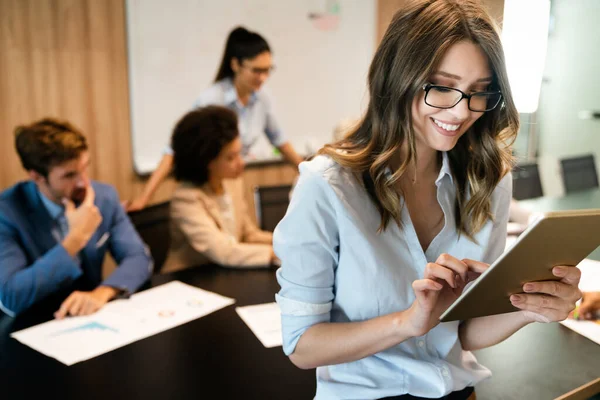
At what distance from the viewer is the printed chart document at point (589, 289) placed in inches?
57.7

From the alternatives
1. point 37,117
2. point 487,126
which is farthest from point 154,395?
point 37,117

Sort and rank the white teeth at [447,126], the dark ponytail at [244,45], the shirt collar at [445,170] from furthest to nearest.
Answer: the dark ponytail at [244,45]
the shirt collar at [445,170]
the white teeth at [447,126]

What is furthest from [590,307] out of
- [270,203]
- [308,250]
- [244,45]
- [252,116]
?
[252,116]

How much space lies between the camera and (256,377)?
1.25m

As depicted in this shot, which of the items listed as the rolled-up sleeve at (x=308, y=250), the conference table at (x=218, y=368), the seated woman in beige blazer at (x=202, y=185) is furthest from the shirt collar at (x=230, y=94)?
the rolled-up sleeve at (x=308, y=250)

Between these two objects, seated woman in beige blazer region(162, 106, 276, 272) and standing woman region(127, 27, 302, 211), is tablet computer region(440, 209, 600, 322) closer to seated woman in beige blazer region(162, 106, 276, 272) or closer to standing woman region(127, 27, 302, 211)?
seated woman in beige blazer region(162, 106, 276, 272)

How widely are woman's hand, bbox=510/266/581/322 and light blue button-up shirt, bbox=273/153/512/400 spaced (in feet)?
0.58

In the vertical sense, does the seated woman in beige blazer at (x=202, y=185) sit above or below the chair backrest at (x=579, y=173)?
above

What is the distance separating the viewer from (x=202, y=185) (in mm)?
2328

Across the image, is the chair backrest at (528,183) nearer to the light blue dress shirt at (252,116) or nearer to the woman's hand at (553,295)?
the light blue dress shirt at (252,116)

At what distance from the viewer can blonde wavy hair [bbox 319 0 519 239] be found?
3.12 ft

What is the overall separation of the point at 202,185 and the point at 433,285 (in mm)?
1596

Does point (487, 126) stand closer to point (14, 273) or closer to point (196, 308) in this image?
point (196, 308)

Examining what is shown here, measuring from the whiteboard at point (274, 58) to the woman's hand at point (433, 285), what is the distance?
113 inches
